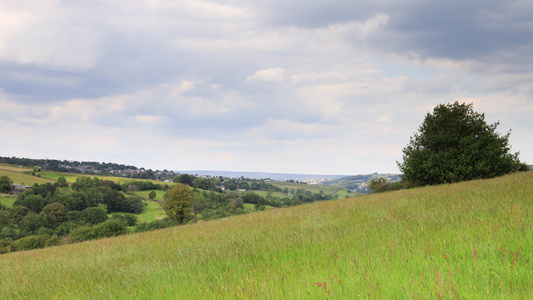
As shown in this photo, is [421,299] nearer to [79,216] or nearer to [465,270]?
[465,270]

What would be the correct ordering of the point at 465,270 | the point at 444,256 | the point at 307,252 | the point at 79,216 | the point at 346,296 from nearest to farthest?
1. the point at 346,296
2. the point at 465,270
3. the point at 444,256
4. the point at 307,252
5. the point at 79,216

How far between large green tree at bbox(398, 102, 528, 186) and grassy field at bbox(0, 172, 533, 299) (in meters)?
24.5

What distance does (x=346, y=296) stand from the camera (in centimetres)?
271

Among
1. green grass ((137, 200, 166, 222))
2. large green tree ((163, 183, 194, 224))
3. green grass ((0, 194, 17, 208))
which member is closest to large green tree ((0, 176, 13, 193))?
green grass ((0, 194, 17, 208))

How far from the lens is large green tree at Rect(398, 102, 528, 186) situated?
26.7 meters

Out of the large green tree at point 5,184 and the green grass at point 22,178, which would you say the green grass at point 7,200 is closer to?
the large green tree at point 5,184

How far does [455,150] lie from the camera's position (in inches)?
1085

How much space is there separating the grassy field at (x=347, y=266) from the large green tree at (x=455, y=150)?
2455 centimetres

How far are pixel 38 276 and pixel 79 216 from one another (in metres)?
132

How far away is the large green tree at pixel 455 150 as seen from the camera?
26703 millimetres

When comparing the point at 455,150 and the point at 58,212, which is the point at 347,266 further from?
the point at 58,212

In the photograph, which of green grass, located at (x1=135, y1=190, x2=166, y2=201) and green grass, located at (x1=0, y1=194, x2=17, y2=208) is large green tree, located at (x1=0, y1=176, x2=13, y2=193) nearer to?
green grass, located at (x1=0, y1=194, x2=17, y2=208)

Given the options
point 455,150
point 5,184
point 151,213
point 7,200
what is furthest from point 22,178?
point 455,150

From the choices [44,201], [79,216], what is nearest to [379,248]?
[79,216]
